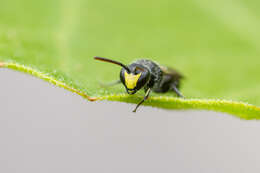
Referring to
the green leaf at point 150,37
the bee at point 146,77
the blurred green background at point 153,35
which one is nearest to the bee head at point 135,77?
the bee at point 146,77

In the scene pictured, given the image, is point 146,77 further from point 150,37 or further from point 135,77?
point 150,37

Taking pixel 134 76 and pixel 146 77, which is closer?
pixel 134 76

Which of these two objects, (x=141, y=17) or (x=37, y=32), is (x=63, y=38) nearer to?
(x=37, y=32)

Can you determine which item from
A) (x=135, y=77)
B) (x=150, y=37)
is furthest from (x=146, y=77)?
(x=150, y=37)

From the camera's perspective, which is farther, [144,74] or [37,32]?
[37,32]

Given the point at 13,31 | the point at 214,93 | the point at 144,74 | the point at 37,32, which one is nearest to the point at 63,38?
the point at 37,32

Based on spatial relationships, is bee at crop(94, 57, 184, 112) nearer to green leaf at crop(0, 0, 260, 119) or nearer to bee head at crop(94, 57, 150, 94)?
bee head at crop(94, 57, 150, 94)

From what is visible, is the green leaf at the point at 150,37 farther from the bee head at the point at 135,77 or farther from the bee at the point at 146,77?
the bee head at the point at 135,77

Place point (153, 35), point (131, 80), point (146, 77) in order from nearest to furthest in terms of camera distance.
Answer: point (131, 80) < point (146, 77) < point (153, 35)
